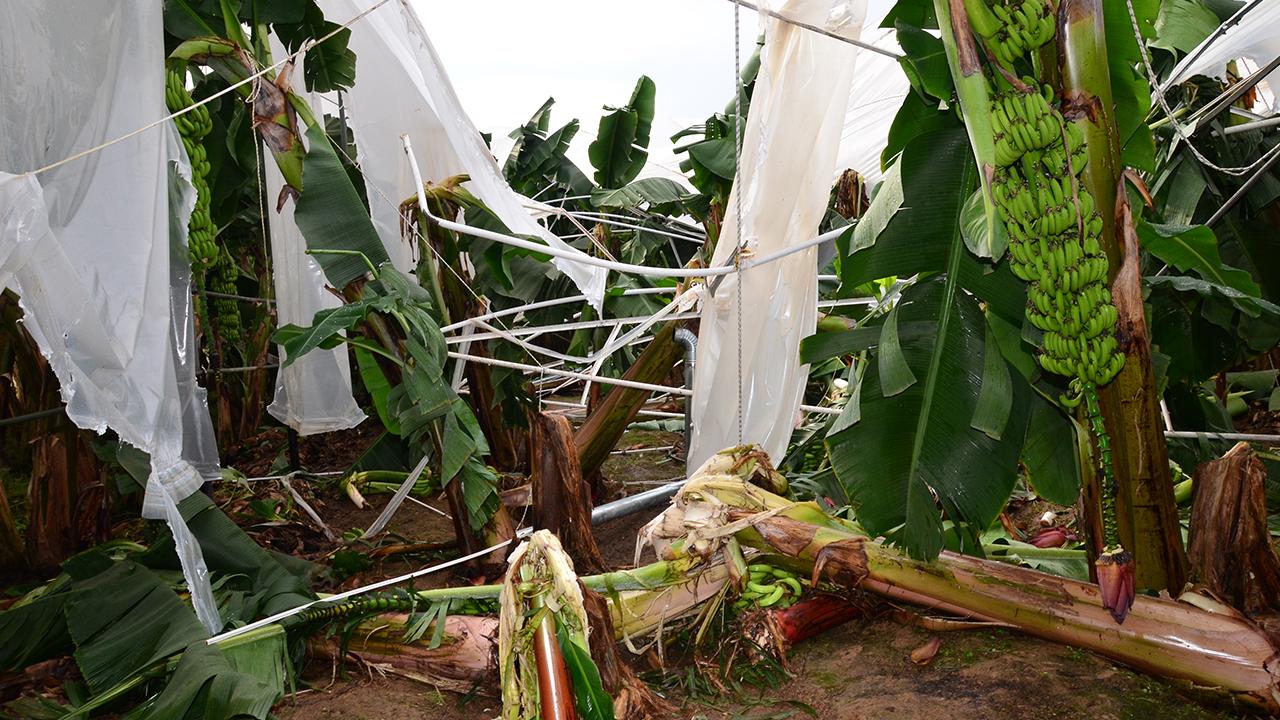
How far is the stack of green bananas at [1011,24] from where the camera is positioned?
1.74 m

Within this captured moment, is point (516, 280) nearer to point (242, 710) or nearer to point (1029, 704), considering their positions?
point (242, 710)

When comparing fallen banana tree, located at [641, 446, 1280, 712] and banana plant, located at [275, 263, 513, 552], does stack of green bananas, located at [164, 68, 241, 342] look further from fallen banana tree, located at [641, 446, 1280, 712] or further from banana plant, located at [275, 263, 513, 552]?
fallen banana tree, located at [641, 446, 1280, 712]

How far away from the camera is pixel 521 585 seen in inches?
68.9

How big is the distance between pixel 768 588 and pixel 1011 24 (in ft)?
4.83

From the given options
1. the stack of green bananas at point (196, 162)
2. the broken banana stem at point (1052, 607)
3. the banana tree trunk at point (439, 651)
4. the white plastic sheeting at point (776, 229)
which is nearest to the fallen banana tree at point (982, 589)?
the broken banana stem at point (1052, 607)

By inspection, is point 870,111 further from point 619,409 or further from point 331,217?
point 331,217

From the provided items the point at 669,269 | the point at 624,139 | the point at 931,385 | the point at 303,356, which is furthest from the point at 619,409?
the point at 624,139

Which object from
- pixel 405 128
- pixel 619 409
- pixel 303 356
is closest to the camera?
pixel 405 128

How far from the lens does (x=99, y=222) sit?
84.9 inches

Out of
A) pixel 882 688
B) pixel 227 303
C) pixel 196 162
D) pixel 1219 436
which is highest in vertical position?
pixel 196 162

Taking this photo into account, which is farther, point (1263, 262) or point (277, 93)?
point (1263, 262)

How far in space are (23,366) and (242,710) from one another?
9.46 ft

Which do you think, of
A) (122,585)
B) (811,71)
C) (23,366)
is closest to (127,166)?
(122,585)

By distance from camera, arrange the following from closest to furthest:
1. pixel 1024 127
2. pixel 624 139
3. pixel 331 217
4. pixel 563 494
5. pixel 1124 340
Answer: pixel 1024 127, pixel 1124 340, pixel 331 217, pixel 563 494, pixel 624 139
